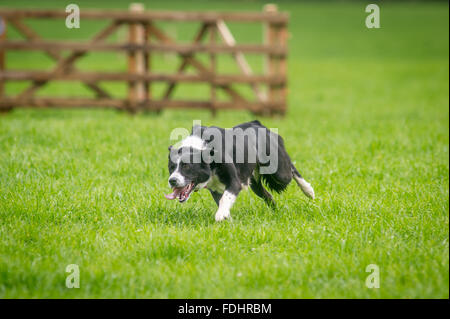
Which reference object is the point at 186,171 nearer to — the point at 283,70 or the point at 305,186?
the point at 305,186

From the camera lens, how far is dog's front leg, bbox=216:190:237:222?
4773 millimetres

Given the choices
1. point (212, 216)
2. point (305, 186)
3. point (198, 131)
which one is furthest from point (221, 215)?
point (305, 186)

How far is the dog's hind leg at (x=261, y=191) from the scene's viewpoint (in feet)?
18.2

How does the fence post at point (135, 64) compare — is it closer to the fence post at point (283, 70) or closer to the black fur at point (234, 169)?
the fence post at point (283, 70)

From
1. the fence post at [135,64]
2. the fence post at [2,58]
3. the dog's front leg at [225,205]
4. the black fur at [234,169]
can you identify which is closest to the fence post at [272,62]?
the fence post at [135,64]

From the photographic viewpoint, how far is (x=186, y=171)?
4.71m

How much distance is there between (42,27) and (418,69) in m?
25.8

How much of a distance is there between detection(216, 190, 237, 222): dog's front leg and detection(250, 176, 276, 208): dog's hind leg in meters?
0.74

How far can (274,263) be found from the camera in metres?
4.11

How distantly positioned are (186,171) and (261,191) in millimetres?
1187

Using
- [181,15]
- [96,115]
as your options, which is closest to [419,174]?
[181,15]

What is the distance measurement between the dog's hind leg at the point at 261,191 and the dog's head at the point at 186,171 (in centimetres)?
89

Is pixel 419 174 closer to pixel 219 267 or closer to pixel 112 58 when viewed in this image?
pixel 219 267

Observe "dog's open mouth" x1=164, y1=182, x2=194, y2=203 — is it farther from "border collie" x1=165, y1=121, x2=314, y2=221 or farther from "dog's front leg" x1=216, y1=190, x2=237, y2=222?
"dog's front leg" x1=216, y1=190, x2=237, y2=222
